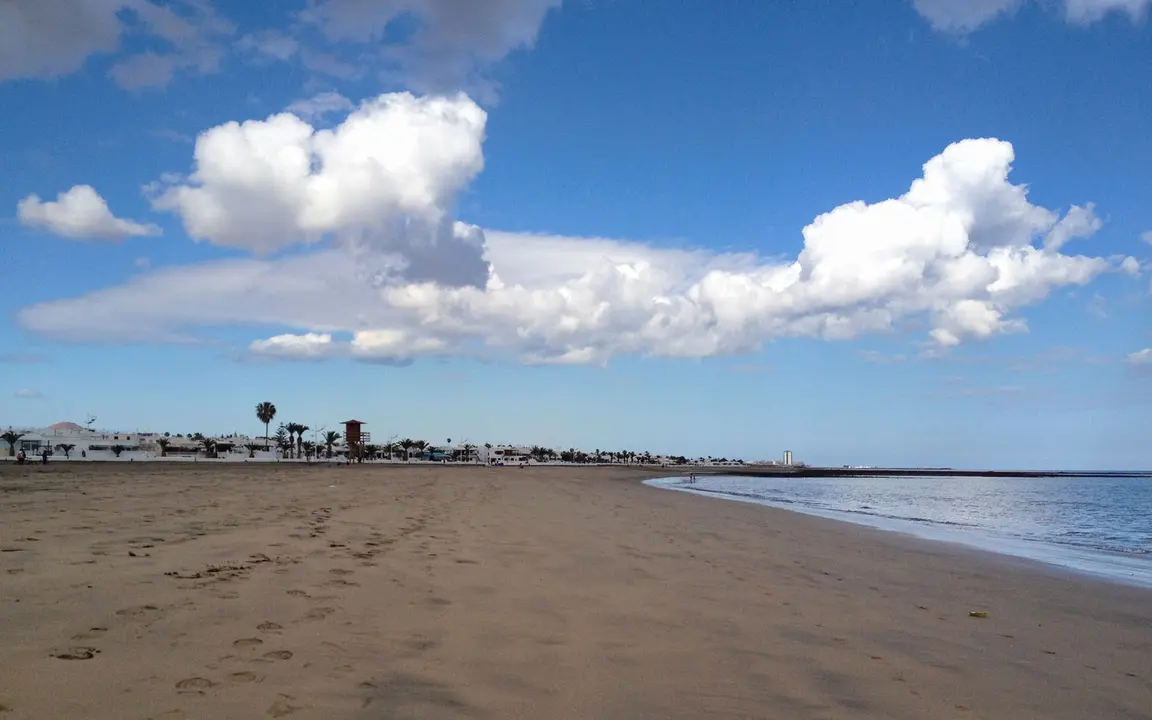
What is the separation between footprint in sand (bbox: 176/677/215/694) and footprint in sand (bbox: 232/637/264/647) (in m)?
0.74

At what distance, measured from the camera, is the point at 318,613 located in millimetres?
6047

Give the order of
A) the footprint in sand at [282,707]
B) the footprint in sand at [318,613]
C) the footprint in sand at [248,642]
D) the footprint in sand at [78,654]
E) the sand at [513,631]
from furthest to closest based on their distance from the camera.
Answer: the footprint in sand at [318,613]
the footprint in sand at [248,642]
the footprint in sand at [78,654]
the sand at [513,631]
the footprint in sand at [282,707]

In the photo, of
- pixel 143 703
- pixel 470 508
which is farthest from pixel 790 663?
pixel 470 508

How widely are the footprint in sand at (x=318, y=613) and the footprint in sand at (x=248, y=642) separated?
2.33 feet

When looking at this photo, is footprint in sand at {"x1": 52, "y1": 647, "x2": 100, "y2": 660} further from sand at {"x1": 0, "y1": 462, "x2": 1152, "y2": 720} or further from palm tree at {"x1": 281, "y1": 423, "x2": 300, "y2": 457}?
palm tree at {"x1": 281, "y1": 423, "x2": 300, "y2": 457}

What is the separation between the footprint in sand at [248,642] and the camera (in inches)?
198

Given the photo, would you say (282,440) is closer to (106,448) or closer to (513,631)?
(106,448)

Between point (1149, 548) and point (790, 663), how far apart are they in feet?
68.7

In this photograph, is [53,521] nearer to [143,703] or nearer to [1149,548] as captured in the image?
[143,703]

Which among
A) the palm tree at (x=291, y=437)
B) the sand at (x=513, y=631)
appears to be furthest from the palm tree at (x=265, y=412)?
the sand at (x=513, y=631)

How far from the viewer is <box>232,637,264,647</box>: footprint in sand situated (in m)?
5.03

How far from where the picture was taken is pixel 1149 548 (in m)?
19.6

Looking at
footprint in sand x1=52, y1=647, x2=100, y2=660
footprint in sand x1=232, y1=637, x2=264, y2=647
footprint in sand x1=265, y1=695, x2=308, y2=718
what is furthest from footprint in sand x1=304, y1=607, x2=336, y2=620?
footprint in sand x1=265, y1=695, x2=308, y2=718

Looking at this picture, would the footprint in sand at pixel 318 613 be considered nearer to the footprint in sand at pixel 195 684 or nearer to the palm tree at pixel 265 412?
the footprint in sand at pixel 195 684
